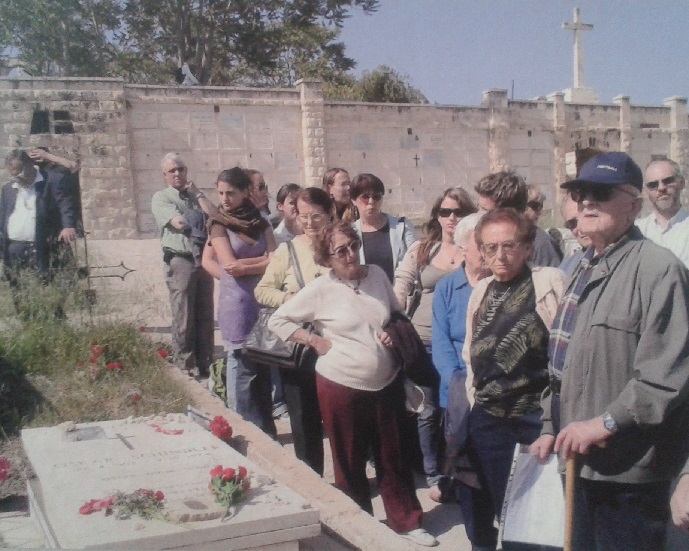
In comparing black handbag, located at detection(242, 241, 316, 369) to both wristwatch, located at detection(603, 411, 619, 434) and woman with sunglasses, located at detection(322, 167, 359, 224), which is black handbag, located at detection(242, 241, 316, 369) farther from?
wristwatch, located at detection(603, 411, 619, 434)

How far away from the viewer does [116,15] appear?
1312cm

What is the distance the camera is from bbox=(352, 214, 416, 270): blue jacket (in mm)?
4148

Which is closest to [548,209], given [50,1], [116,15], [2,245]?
[116,15]

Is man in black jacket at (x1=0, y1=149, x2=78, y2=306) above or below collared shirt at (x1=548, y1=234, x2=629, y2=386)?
above

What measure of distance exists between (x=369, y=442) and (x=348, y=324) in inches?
22.9

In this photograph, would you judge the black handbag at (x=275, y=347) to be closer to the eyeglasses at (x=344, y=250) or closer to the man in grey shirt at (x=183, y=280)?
the eyeglasses at (x=344, y=250)

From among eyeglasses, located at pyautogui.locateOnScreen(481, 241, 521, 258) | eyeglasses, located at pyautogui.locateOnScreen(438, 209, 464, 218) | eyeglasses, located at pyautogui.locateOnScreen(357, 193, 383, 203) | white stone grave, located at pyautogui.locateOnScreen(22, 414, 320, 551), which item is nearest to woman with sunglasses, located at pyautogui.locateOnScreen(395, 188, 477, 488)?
eyeglasses, located at pyautogui.locateOnScreen(438, 209, 464, 218)

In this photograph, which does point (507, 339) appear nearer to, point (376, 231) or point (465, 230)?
point (465, 230)

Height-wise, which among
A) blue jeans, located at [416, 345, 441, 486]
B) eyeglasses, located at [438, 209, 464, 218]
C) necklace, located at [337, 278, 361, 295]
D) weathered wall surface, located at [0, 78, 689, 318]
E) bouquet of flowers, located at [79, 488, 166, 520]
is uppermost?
weathered wall surface, located at [0, 78, 689, 318]

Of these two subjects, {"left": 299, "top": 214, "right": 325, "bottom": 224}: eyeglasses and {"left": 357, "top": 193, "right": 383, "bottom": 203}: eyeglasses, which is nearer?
{"left": 299, "top": 214, "right": 325, "bottom": 224}: eyeglasses

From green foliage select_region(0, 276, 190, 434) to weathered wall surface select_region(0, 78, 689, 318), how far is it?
5341mm

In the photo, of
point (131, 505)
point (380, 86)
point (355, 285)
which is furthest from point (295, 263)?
point (380, 86)

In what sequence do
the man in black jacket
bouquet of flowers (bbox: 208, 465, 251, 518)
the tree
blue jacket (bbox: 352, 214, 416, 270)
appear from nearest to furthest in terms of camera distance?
1. bouquet of flowers (bbox: 208, 465, 251, 518)
2. blue jacket (bbox: 352, 214, 416, 270)
3. the man in black jacket
4. the tree

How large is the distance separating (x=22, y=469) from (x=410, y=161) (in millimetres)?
14072
